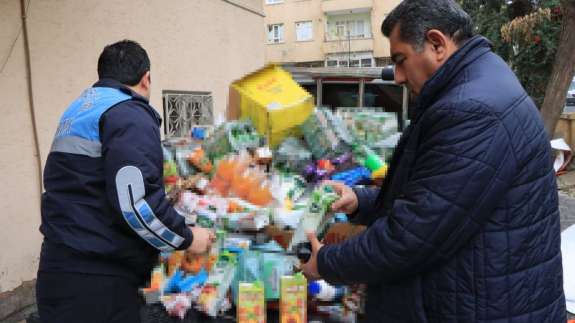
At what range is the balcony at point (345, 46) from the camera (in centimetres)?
2998

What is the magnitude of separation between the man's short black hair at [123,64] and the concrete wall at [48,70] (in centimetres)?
253

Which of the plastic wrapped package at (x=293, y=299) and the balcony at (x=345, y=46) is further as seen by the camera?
the balcony at (x=345, y=46)

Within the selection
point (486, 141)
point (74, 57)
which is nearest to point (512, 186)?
point (486, 141)

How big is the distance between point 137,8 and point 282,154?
11.7 feet

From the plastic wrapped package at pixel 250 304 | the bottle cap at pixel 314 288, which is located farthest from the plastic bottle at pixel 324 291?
the plastic wrapped package at pixel 250 304

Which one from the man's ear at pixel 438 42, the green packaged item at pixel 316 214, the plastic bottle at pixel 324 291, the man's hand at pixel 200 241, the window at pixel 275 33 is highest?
the window at pixel 275 33

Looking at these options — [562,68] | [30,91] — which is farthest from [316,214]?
[562,68]

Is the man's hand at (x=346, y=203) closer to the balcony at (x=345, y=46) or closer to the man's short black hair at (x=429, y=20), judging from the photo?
the man's short black hair at (x=429, y=20)

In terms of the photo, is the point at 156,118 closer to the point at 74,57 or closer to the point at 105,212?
the point at 105,212

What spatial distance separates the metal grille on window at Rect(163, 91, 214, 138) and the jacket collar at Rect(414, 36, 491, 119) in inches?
186

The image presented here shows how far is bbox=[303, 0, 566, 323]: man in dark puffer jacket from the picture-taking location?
Result: 1.11m

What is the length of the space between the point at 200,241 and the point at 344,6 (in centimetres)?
2971

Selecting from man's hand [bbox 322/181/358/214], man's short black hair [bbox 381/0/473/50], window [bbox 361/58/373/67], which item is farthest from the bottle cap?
window [bbox 361/58/373/67]

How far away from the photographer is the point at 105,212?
1.74m
